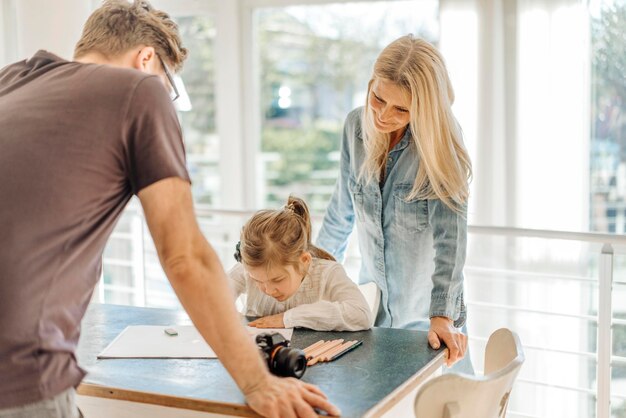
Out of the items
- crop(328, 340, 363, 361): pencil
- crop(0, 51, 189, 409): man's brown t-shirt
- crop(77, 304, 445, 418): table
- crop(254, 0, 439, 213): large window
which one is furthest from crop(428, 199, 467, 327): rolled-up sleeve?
crop(254, 0, 439, 213): large window

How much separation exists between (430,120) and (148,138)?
94 centimetres

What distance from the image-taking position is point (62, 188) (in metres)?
1.27

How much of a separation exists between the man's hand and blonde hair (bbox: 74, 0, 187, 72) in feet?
2.09

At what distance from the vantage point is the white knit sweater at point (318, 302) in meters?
2.01

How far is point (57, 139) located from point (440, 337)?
41.3 inches

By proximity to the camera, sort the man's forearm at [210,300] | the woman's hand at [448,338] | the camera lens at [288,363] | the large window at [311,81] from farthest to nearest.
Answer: the large window at [311,81]
the woman's hand at [448,338]
the camera lens at [288,363]
the man's forearm at [210,300]

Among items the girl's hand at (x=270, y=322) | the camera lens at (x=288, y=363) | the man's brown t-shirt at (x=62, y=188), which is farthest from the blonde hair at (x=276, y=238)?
the man's brown t-shirt at (x=62, y=188)

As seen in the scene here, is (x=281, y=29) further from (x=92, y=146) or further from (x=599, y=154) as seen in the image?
(x=92, y=146)

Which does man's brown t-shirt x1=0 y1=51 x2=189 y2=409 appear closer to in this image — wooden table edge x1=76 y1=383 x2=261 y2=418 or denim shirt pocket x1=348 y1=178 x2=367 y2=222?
wooden table edge x1=76 y1=383 x2=261 y2=418

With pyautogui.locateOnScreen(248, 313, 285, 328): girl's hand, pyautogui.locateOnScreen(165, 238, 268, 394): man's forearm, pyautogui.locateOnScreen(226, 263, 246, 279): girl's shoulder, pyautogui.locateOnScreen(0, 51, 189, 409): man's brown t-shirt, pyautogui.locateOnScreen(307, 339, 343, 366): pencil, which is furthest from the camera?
pyautogui.locateOnScreen(226, 263, 246, 279): girl's shoulder

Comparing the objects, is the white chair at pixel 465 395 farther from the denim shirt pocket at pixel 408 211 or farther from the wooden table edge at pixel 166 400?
the denim shirt pocket at pixel 408 211

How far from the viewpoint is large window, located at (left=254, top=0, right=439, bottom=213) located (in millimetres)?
4426

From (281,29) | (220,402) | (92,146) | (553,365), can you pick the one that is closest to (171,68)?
(92,146)

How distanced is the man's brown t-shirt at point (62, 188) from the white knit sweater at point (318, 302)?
30.1 inches
